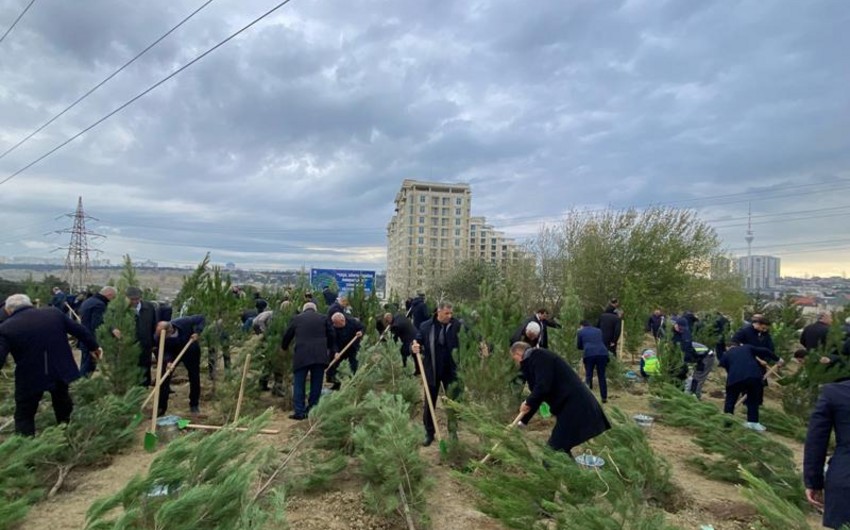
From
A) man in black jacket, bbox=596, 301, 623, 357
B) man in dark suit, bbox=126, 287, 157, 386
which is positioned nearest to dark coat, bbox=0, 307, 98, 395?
man in dark suit, bbox=126, 287, 157, 386

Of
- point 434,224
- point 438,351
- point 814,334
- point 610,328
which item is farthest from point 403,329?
point 434,224

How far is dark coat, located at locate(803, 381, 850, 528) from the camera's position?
105 inches

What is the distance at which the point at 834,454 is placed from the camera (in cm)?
282

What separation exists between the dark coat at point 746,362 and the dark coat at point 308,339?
557 cm

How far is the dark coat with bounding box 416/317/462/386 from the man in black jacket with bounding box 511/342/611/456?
5.73 ft

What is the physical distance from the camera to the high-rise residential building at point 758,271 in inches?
1371

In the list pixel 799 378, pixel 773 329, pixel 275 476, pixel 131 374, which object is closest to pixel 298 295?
pixel 131 374

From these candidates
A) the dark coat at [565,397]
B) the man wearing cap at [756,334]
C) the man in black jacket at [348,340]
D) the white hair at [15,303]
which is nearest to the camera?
the dark coat at [565,397]

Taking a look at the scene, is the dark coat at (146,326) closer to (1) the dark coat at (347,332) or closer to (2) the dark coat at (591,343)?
(1) the dark coat at (347,332)

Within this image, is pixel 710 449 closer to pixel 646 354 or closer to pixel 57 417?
pixel 646 354

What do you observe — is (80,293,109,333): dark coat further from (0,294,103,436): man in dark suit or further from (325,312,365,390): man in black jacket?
(325,312,365,390): man in black jacket

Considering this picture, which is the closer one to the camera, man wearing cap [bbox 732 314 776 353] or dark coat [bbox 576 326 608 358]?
man wearing cap [bbox 732 314 776 353]

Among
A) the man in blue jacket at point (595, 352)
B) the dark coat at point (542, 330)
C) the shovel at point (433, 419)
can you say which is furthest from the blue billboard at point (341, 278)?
the shovel at point (433, 419)

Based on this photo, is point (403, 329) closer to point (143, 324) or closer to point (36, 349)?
point (143, 324)
